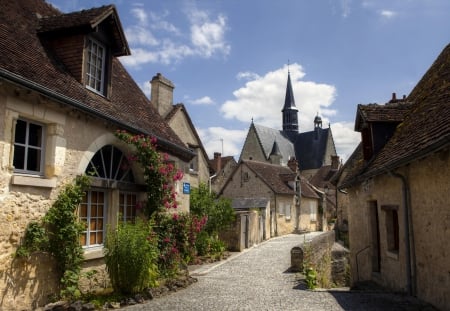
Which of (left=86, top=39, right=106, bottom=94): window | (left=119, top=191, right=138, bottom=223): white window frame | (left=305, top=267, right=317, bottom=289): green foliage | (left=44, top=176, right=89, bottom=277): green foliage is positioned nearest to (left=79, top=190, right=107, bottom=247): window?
(left=119, top=191, right=138, bottom=223): white window frame

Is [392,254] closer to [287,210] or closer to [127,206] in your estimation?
[127,206]

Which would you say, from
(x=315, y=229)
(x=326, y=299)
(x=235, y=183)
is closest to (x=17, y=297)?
(x=326, y=299)

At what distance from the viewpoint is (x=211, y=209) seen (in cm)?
1571

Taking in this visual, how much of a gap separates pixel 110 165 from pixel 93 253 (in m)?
1.93

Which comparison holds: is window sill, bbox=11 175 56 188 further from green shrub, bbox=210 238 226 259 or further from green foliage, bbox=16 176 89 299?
green shrub, bbox=210 238 226 259

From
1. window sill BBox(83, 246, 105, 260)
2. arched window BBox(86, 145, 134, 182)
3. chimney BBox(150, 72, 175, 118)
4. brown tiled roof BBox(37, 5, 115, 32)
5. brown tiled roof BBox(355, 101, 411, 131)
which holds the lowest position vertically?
window sill BBox(83, 246, 105, 260)

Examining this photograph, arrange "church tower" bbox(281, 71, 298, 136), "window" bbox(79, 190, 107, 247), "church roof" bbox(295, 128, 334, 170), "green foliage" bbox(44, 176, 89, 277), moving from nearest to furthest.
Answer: "green foliage" bbox(44, 176, 89, 277), "window" bbox(79, 190, 107, 247), "church roof" bbox(295, 128, 334, 170), "church tower" bbox(281, 71, 298, 136)

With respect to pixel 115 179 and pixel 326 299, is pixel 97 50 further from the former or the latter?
pixel 326 299

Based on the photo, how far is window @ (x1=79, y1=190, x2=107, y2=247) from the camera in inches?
298

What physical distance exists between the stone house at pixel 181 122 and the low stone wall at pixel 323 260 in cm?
527

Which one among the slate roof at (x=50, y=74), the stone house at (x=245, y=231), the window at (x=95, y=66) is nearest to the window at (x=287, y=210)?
the stone house at (x=245, y=231)

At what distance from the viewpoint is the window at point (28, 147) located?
6.13 m

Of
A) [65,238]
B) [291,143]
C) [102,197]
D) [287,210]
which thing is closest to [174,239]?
[102,197]

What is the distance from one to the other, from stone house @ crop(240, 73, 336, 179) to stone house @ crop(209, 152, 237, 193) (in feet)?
30.9
